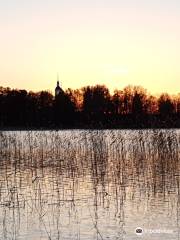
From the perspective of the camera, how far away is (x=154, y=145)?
20969mm

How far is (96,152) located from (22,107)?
190 ft

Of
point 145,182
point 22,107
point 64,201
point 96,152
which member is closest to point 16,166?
point 96,152

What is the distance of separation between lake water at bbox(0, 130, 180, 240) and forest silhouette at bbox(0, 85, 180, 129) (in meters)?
46.4

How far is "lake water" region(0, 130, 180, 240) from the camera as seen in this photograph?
10.4 metres

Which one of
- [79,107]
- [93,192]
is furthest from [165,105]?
[93,192]

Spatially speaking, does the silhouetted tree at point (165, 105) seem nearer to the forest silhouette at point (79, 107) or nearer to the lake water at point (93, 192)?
the forest silhouette at point (79, 107)

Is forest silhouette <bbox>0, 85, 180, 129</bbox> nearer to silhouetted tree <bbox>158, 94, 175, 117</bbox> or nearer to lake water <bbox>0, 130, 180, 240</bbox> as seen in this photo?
silhouetted tree <bbox>158, 94, 175, 117</bbox>

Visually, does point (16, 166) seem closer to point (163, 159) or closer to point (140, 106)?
point (163, 159)

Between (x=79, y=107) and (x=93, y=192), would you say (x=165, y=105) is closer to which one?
(x=79, y=107)

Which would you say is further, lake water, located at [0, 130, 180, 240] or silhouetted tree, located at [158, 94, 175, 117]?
silhouetted tree, located at [158, 94, 175, 117]

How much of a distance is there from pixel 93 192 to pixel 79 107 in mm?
71674

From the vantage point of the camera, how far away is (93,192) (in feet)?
46.8

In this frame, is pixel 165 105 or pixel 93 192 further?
Answer: pixel 165 105

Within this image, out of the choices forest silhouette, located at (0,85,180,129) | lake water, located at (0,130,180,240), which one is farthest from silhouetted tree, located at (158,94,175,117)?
lake water, located at (0,130,180,240)
